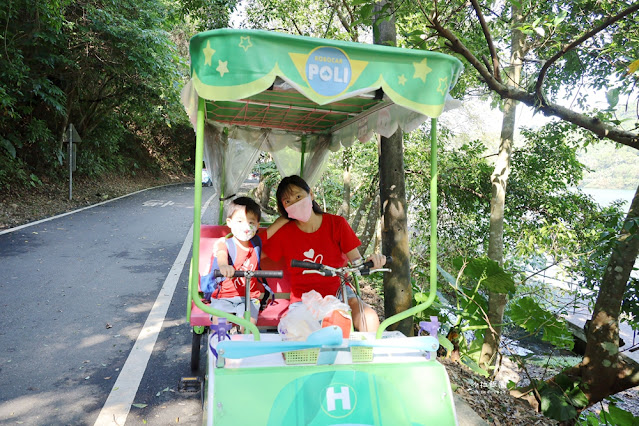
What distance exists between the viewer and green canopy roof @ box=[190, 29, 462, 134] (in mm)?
2520

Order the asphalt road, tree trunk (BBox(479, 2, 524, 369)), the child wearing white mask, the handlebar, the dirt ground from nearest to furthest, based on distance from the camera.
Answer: the handlebar, the asphalt road, the child wearing white mask, tree trunk (BBox(479, 2, 524, 369)), the dirt ground

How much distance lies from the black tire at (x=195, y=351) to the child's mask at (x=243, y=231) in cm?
104

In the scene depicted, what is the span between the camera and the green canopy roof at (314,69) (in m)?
2.52

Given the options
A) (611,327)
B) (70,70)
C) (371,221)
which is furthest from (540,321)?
(70,70)

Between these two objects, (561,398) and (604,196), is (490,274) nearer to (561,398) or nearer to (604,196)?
(561,398)

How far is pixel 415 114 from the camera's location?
3.75m

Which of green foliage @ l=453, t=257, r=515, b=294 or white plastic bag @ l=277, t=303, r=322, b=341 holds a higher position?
white plastic bag @ l=277, t=303, r=322, b=341

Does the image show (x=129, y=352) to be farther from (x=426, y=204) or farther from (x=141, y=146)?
(x=141, y=146)

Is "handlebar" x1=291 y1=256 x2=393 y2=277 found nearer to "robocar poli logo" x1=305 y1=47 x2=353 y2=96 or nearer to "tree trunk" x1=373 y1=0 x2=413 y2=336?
"robocar poli logo" x1=305 y1=47 x2=353 y2=96

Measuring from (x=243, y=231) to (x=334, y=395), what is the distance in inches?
69.3

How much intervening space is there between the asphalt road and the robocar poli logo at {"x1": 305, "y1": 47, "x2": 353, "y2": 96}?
268 cm

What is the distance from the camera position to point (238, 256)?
392 centimetres

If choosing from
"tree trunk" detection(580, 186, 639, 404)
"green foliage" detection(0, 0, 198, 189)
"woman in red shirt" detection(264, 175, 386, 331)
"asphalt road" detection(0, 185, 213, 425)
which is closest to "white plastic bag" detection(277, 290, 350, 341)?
"woman in red shirt" detection(264, 175, 386, 331)


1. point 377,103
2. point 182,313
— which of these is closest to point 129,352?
point 182,313
